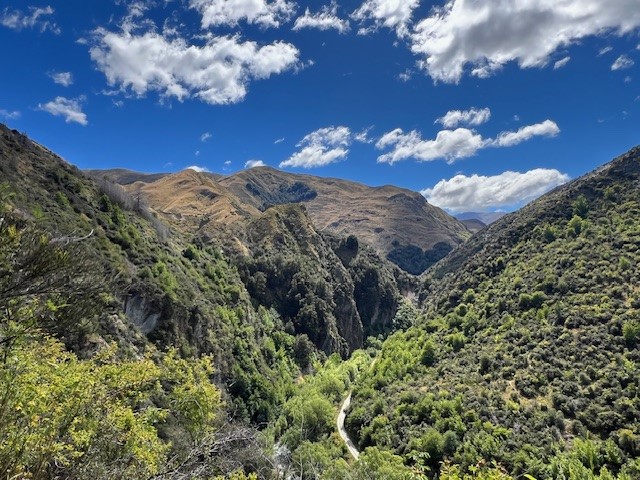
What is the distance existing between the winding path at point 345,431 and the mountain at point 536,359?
4.71ft

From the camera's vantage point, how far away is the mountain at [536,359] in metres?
39.7

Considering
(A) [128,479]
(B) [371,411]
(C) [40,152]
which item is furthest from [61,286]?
(C) [40,152]

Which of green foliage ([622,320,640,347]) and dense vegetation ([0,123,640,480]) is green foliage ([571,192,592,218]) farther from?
green foliage ([622,320,640,347])

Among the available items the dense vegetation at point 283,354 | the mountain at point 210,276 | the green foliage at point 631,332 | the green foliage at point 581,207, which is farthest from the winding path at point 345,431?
the green foliage at point 581,207

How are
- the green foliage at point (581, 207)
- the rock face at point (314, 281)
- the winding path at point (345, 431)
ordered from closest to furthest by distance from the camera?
the winding path at point (345, 431)
the green foliage at point (581, 207)
the rock face at point (314, 281)

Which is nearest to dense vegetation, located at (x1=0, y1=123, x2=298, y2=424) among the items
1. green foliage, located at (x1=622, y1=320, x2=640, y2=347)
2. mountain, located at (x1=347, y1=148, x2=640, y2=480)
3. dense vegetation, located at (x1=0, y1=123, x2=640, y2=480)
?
dense vegetation, located at (x1=0, y1=123, x2=640, y2=480)

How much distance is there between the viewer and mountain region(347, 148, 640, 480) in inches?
1563

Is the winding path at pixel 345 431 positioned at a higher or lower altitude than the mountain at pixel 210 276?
lower

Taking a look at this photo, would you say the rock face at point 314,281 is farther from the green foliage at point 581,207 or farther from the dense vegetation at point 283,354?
the green foliage at point 581,207

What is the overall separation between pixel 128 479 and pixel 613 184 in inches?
Answer: 3731

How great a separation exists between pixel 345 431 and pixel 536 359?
1074 inches

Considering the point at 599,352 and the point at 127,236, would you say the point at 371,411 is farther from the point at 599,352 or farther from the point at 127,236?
the point at 127,236

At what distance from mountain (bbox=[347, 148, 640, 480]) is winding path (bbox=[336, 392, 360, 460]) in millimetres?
1436

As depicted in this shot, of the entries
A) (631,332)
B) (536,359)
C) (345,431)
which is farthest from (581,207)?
(345,431)
